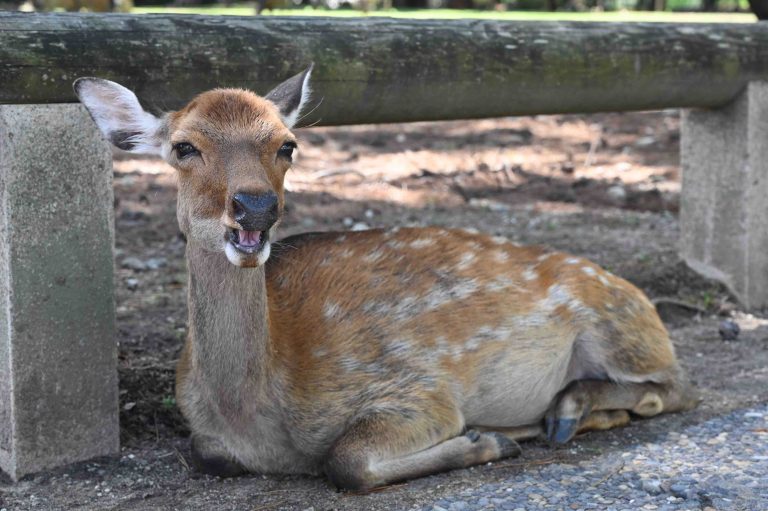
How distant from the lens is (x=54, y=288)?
3867 millimetres

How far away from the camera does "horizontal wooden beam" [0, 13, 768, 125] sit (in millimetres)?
3748

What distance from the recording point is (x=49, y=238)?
3.84 meters

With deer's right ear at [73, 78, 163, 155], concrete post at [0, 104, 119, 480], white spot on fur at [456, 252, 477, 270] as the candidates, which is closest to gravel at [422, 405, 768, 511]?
white spot on fur at [456, 252, 477, 270]

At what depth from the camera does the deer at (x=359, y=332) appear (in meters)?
3.60

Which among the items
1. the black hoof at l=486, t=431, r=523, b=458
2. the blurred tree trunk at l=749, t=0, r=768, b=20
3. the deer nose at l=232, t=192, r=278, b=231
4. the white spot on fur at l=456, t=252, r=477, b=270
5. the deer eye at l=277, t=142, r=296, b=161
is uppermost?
the blurred tree trunk at l=749, t=0, r=768, b=20

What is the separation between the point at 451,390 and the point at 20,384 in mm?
1536

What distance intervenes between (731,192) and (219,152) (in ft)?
11.1

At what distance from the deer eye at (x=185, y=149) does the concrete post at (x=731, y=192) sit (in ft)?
11.0

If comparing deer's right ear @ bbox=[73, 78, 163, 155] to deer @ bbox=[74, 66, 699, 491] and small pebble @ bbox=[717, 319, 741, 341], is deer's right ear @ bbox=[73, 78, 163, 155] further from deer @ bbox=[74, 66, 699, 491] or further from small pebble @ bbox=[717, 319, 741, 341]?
small pebble @ bbox=[717, 319, 741, 341]

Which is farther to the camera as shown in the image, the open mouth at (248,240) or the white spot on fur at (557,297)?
the white spot on fur at (557,297)

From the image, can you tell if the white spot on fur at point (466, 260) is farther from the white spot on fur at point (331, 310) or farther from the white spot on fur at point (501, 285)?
the white spot on fur at point (331, 310)

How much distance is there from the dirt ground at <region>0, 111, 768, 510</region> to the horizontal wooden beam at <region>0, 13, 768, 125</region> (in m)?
1.23

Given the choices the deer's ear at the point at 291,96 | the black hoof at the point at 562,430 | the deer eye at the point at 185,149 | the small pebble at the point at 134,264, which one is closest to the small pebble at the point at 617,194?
the small pebble at the point at 134,264

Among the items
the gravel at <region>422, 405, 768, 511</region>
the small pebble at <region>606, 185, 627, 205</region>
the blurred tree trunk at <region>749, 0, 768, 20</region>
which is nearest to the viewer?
the gravel at <region>422, 405, 768, 511</region>
